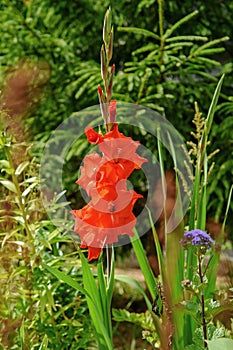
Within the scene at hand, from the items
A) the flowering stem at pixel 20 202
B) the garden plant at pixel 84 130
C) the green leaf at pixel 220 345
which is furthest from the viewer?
the garden plant at pixel 84 130

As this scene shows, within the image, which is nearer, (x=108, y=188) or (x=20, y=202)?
(x=108, y=188)

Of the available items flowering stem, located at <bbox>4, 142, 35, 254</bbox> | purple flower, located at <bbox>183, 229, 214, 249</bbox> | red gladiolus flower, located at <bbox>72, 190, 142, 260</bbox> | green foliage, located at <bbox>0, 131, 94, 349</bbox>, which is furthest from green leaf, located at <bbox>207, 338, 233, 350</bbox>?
flowering stem, located at <bbox>4, 142, 35, 254</bbox>

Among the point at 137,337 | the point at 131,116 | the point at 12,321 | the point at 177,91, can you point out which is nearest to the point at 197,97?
the point at 177,91

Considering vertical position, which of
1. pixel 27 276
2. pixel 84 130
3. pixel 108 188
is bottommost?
pixel 27 276

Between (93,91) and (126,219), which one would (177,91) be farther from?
(126,219)

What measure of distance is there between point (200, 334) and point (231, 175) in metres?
1.81

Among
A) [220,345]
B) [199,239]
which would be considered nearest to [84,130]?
[199,239]

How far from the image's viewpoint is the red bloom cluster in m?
1.53

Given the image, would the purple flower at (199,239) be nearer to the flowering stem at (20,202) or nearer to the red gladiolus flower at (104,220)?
the red gladiolus flower at (104,220)

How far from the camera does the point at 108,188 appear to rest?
5.04 ft

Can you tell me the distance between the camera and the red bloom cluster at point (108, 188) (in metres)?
1.53

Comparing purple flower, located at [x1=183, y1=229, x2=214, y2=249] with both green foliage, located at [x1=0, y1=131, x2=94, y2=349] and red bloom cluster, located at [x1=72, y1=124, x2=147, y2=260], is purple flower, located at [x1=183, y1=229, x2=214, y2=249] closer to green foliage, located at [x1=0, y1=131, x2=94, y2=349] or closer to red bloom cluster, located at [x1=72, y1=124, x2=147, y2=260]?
red bloom cluster, located at [x1=72, y1=124, x2=147, y2=260]

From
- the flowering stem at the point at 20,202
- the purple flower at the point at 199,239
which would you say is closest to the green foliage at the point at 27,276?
the flowering stem at the point at 20,202

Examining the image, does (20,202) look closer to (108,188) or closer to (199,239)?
(108,188)
